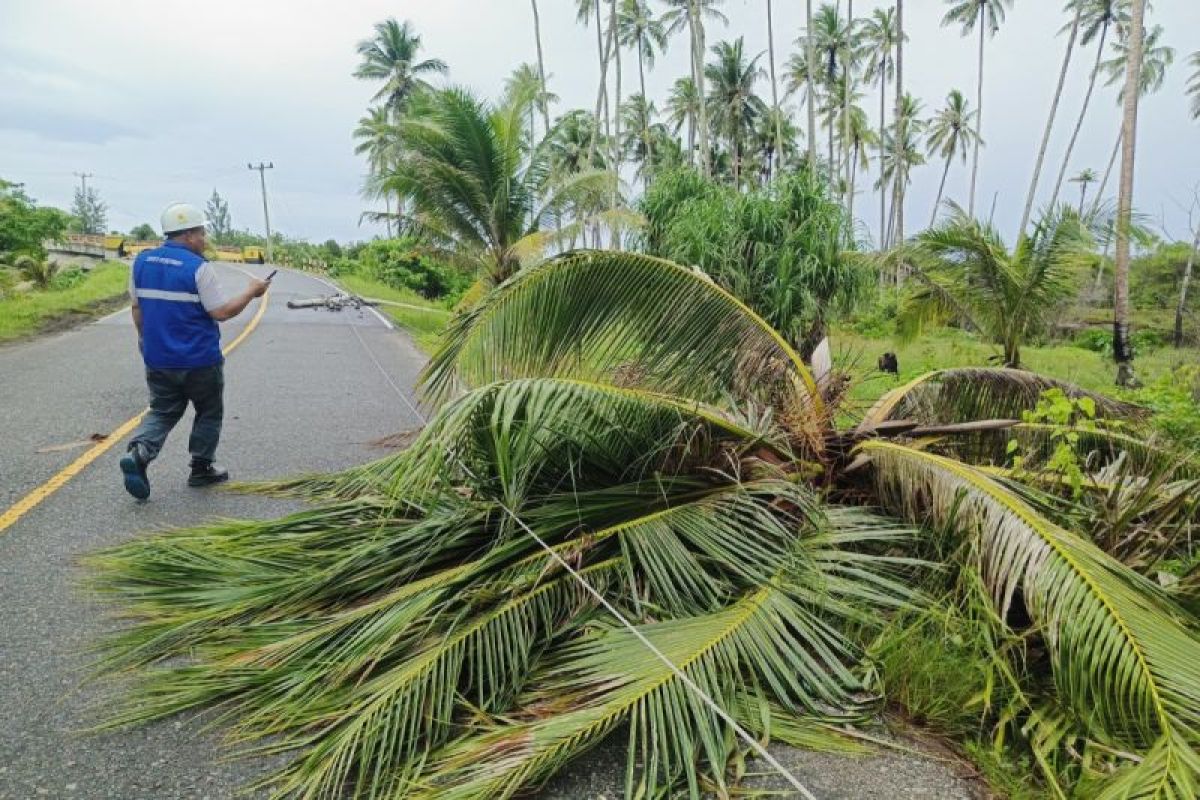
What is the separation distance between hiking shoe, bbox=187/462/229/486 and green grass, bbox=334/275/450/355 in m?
1.70

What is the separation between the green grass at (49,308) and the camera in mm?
12898

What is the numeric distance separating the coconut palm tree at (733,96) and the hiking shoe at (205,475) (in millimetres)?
43289

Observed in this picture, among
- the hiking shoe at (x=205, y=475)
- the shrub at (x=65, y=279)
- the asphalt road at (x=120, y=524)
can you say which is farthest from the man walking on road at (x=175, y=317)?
the shrub at (x=65, y=279)


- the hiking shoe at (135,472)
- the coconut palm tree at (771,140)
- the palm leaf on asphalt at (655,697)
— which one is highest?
the coconut palm tree at (771,140)

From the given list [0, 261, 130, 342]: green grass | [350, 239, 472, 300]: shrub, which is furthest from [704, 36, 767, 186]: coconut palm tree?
[0, 261, 130, 342]: green grass

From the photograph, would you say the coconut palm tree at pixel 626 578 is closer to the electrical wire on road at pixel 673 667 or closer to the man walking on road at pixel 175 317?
the electrical wire on road at pixel 673 667

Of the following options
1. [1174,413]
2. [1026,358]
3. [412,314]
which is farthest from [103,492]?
[1026,358]

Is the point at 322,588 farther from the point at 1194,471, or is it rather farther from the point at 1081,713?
the point at 1194,471

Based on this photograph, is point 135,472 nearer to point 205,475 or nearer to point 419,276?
point 205,475

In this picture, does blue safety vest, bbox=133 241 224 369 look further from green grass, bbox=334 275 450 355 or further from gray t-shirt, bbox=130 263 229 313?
green grass, bbox=334 275 450 355

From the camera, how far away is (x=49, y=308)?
1565 centimetres

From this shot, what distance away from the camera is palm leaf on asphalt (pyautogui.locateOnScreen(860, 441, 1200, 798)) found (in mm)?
2154

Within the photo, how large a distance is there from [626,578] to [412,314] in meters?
17.2

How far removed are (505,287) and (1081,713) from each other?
9.56 ft
